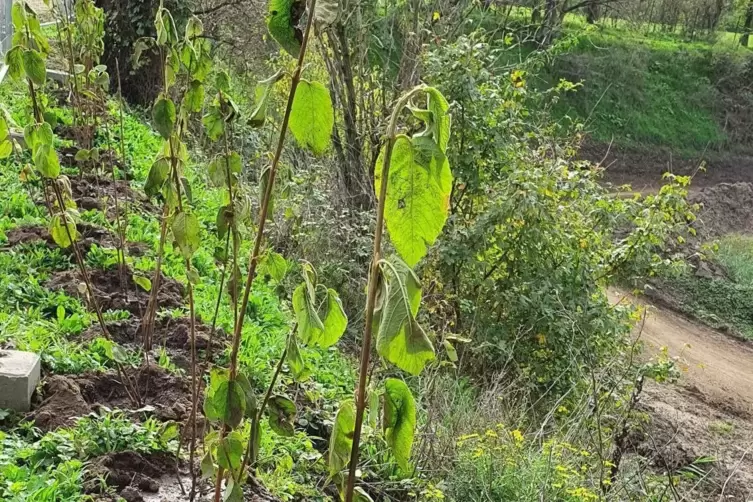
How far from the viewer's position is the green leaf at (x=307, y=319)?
144 centimetres

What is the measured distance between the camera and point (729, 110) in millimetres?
27734

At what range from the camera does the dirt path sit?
672 centimetres

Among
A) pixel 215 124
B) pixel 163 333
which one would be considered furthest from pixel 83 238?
pixel 215 124

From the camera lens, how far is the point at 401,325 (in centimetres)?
108

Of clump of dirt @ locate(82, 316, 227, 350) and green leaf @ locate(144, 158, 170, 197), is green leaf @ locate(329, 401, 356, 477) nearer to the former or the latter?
green leaf @ locate(144, 158, 170, 197)

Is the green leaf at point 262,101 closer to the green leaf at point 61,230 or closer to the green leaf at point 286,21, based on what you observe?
the green leaf at point 286,21

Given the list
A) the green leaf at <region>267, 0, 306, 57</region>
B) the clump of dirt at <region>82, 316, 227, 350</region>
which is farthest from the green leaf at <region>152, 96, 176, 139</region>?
the clump of dirt at <region>82, 316, 227, 350</region>

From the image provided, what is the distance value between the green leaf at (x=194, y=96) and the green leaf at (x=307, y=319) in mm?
1245

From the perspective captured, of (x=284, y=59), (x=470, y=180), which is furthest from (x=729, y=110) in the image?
(x=470, y=180)

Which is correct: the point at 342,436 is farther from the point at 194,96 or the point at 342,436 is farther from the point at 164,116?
Result: the point at 194,96

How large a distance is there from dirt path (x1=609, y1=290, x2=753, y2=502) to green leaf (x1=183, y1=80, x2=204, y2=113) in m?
3.87

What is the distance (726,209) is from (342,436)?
20298 mm

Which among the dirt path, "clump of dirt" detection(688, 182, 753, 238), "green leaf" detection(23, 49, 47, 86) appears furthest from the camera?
"clump of dirt" detection(688, 182, 753, 238)

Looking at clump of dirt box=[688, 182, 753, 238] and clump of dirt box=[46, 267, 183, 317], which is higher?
clump of dirt box=[46, 267, 183, 317]
